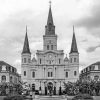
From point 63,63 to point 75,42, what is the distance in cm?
A: 861

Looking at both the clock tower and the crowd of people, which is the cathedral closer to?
the clock tower

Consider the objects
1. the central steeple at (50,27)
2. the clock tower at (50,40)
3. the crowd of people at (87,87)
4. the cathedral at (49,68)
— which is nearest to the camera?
the crowd of people at (87,87)

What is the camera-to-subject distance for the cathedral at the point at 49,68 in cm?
9806

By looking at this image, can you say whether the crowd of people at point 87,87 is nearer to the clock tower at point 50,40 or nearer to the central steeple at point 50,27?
the clock tower at point 50,40

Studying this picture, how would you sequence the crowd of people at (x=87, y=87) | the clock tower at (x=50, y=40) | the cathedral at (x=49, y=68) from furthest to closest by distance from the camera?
the clock tower at (x=50, y=40) → the cathedral at (x=49, y=68) → the crowd of people at (x=87, y=87)

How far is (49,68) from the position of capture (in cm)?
9881

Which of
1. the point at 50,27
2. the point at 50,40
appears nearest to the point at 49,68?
the point at 50,40

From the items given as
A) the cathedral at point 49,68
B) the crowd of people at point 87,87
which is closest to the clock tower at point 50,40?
the cathedral at point 49,68

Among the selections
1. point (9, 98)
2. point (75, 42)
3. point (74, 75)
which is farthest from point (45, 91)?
point (9, 98)

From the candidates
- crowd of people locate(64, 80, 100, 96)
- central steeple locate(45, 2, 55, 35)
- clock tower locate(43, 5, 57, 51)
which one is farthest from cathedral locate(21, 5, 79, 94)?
crowd of people locate(64, 80, 100, 96)

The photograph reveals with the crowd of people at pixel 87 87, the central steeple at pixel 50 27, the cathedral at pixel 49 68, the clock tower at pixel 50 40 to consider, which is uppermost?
the central steeple at pixel 50 27

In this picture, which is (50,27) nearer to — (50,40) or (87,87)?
(50,40)

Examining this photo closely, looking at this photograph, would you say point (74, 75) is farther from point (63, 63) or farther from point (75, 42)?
point (75, 42)

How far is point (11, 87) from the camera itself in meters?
74.8
